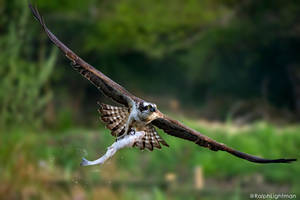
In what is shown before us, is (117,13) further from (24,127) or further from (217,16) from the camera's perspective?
(24,127)

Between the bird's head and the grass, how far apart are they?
126 inches

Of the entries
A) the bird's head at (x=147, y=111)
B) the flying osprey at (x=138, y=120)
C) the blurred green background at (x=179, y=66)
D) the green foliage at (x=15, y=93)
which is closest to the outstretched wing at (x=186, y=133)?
the flying osprey at (x=138, y=120)

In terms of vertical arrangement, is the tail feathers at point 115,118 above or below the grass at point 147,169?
below

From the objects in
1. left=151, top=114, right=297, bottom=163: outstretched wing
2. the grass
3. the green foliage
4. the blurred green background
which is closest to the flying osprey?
left=151, top=114, right=297, bottom=163: outstretched wing

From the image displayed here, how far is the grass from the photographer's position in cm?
1049

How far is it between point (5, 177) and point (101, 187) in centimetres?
152

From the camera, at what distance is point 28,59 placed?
769 inches

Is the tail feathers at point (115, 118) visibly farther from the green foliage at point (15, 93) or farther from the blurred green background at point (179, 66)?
the blurred green background at point (179, 66)


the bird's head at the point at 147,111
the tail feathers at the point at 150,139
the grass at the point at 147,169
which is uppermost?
the grass at the point at 147,169

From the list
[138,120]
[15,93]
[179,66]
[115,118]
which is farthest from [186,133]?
[179,66]

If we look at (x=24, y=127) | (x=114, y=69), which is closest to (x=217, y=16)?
(x=114, y=69)

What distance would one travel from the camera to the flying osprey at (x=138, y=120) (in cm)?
625

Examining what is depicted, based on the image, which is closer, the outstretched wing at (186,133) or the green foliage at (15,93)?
the outstretched wing at (186,133)

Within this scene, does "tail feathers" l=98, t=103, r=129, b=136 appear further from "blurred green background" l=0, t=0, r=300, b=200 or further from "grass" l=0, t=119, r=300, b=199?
"blurred green background" l=0, t=0, r=300, b=200
